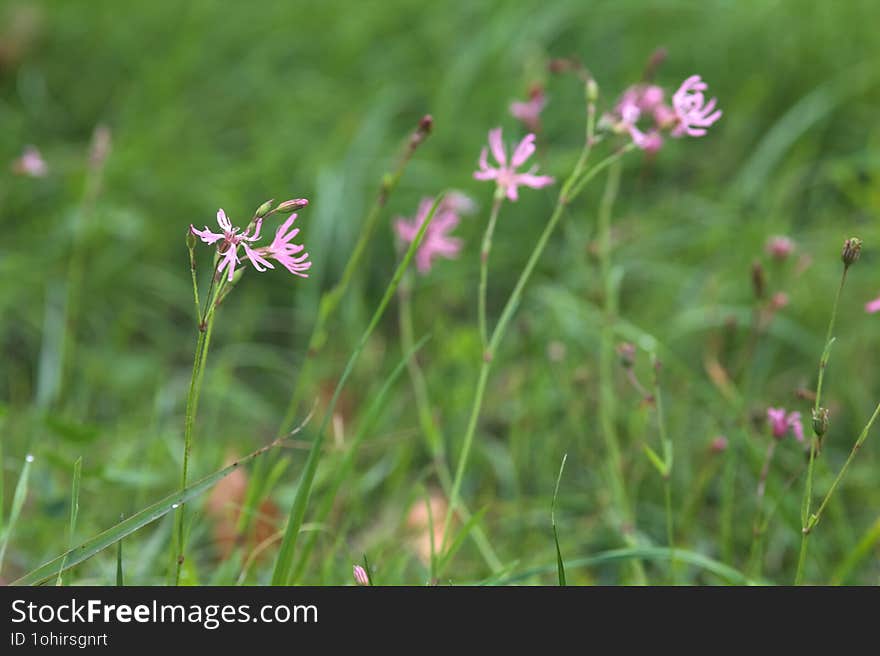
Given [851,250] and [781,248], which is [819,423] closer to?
[851,250]

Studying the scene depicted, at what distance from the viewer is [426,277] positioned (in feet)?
7.45

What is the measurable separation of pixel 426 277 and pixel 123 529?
140cm

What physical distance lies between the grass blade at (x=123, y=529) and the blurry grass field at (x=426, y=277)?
0.18 meters

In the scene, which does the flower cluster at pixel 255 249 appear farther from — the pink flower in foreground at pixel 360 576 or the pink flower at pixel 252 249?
the pink flower in foreground at pixel 360 576

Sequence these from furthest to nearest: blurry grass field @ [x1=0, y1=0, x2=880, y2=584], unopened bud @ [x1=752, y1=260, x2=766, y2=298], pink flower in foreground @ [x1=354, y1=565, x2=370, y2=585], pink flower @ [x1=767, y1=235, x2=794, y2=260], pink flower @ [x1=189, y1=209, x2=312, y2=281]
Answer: blurry grass field @ [x1=0, y1=0, x2=880, y2=584], pink flower @ [x1=767, y1=235, x2=794, y2=260], unopened bud @ [x1=752, y1=260, x2=766, y2=298], pink flower in foreground @ [x1=354, y1=565, x2=370, y2=585], pink flower @ [x1=189, y1=209, x2=312, y2=281]

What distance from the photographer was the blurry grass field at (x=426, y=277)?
1.53 meters

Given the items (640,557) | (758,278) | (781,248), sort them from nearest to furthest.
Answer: (640,557)
(758,278)
(781,248)

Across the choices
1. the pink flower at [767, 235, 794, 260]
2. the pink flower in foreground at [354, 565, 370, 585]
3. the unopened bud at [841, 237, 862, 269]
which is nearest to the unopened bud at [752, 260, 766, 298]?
the pink flower at [767, 235, 794, 260]

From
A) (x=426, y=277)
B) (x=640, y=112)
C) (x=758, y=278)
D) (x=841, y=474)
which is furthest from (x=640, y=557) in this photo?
(x=426, y=277)

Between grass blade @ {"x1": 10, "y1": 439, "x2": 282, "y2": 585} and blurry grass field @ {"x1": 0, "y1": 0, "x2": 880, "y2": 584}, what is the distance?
18cm

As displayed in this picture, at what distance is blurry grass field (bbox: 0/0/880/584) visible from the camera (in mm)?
1531

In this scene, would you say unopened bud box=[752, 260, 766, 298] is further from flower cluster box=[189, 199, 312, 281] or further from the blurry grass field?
flower cluster box=[189, 199, 312, 281]
